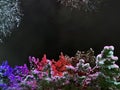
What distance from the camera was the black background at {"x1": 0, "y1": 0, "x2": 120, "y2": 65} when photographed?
28.2 feet

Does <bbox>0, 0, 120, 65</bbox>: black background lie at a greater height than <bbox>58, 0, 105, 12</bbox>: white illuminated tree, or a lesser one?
lesser

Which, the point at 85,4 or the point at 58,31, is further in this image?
the point at 58,31

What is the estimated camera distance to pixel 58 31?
8828 mm

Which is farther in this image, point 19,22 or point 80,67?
point 19,22

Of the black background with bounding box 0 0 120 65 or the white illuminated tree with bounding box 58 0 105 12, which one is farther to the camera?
the white illuminated tree with bounding box 58 0 105 12

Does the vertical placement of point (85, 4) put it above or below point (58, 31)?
above

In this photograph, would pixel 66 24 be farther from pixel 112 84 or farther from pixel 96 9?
pixel 112 84

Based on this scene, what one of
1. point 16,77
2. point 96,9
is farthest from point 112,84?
point 96,9

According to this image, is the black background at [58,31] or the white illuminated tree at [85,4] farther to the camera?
the white illuminated tree at [85,4]

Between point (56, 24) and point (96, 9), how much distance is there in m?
1.06

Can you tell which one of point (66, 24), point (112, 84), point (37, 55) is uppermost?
point (66, 24)

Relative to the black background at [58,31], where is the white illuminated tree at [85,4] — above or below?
above

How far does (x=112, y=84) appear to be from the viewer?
13.7 feet

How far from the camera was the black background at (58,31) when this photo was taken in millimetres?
8602
